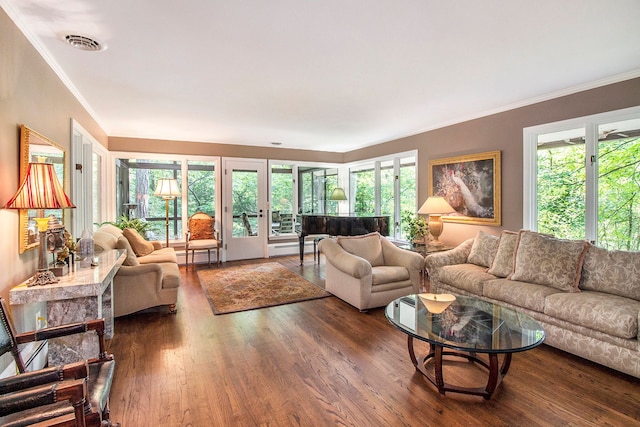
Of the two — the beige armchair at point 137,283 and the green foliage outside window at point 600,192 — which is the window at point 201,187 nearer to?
the beige armchair at point 137,283

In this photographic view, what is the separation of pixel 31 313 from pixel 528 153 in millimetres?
5237

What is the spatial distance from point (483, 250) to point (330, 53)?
2.89 metres

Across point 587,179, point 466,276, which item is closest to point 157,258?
point 466,276

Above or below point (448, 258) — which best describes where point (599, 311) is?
below

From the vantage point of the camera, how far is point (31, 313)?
2.36 metres

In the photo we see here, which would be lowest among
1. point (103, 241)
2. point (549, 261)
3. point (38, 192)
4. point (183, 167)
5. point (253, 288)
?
point (253, 288)

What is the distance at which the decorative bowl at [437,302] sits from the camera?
8.49 ft

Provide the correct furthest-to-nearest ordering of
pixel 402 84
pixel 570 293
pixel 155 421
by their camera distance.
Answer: pixel 402 84 < pixel 570 293 < pixel 155 421

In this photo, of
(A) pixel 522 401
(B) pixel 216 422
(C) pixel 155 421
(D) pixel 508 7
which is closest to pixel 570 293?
(A) pixel 522 401

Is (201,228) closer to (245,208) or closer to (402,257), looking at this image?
(245,208)

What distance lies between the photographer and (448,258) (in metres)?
4.05

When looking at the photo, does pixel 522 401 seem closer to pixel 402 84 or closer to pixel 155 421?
pixel 155 421

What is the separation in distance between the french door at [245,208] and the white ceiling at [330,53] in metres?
2.30

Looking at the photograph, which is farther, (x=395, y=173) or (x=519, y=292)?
(x=395, y=173)
